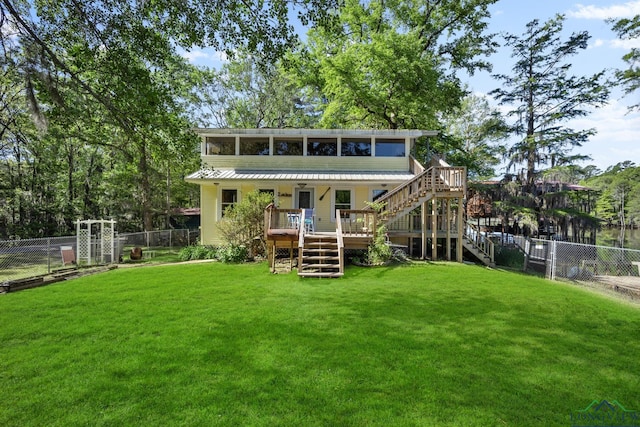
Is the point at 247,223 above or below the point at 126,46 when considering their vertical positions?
below

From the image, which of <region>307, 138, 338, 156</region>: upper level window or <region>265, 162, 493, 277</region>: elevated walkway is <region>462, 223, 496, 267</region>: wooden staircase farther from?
<region>307, 138, 338, 156</region>: upper level window

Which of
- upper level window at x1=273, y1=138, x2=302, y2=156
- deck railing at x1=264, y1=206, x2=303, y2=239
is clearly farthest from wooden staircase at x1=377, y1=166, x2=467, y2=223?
upper level window at x1=273, y1=138, x2=302, y2=156

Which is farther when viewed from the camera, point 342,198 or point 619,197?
point 619,197

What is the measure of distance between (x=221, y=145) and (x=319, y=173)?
5273mm

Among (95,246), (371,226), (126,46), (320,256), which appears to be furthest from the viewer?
(95,246)

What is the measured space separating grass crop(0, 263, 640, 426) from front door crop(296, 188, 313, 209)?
754cm

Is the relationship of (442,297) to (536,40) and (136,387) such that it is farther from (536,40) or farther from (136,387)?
(536,40)

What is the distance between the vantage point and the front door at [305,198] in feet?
48.2

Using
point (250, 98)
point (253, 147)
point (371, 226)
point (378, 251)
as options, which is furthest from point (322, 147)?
point (250, 98)

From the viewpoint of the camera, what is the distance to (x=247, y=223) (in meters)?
11.7

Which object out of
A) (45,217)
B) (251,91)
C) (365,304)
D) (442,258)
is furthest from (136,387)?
(251,91)

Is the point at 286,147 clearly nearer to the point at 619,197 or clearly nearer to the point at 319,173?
the point at 319,173

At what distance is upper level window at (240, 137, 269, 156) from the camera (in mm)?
15430

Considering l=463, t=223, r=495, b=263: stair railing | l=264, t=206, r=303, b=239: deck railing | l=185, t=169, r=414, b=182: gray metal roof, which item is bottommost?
l=463, t=223, r=495, b=263: stair railing
